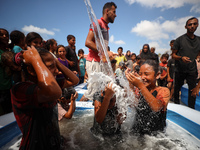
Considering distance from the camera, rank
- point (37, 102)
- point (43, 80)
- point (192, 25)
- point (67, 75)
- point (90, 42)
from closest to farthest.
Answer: point (43, 80) → point (37, 102) → point (67, 75) → point (90, 42) → point (192, 25)

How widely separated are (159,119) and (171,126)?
0.77 metres

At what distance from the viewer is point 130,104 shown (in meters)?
2.24

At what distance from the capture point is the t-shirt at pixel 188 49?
3.24m

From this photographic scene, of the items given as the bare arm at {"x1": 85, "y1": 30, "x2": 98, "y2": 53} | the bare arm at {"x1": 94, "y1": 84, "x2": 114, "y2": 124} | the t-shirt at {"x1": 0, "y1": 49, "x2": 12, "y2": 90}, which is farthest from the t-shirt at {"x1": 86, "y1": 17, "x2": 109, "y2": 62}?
the t-shirt at {"x1": 0, "y1": 49, "x2": 12, "y2": 90}

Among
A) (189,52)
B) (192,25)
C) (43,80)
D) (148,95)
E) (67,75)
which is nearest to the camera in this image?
(43,80)

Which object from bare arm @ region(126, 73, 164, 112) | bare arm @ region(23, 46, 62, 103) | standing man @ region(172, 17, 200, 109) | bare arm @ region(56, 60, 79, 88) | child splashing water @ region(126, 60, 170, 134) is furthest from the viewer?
standing man @ region(172, 17, 200, 109)

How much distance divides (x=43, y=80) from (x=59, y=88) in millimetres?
148

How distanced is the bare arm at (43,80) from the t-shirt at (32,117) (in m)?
0.12

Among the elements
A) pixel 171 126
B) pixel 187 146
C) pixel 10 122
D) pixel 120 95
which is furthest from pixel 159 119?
pixel 10 122

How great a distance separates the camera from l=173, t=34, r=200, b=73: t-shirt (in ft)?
10.6

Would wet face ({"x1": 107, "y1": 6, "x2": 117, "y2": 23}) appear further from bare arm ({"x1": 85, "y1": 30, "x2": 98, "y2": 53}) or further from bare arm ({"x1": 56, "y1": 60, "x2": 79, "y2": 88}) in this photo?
bare arm ({"x1": 56, "y1": 60, "x2": 79, "y2": 88})

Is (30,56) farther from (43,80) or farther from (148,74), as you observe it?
(148,74)

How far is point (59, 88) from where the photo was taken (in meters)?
0.99

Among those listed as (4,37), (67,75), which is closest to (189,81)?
(67,75)
